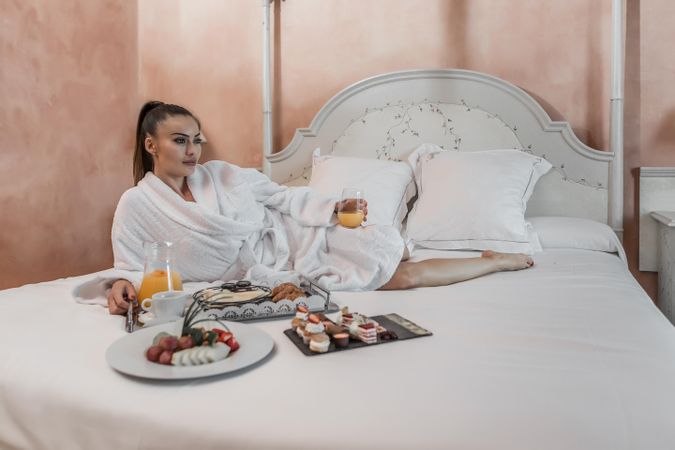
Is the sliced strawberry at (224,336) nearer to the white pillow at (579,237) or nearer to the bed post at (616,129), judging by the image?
the white pillow at (579,237)

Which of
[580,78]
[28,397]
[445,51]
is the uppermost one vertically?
[445,51]

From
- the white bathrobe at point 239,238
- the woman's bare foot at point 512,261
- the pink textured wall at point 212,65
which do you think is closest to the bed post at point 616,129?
the woman's bare foot at point 512,261

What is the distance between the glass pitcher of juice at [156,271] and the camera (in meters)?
1.26

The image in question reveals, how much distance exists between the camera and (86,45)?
269 centimetres

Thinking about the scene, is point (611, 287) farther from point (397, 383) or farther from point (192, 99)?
point (192, 99)

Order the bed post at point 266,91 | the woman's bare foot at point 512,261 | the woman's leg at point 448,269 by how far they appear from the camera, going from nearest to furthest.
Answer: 1. the woman's leg at point 448,269
2. the woman's bare foot at point 512,261
3. the bed post at point 266,91

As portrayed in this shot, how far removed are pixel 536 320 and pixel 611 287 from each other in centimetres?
45

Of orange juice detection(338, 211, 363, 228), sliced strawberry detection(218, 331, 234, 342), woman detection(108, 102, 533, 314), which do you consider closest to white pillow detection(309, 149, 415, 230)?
woman detection(108, 102, 533, 314)

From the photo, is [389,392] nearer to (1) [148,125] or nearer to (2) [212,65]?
(1) [148,125]

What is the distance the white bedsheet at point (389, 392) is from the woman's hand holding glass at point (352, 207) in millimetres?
521

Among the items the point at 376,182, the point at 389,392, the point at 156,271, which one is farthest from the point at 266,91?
the point at 389,392

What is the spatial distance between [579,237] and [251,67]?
2115 millimetres

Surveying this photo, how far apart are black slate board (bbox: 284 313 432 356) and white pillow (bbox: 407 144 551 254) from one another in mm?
974

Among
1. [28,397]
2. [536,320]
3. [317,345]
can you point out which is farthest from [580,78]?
[28,397]
